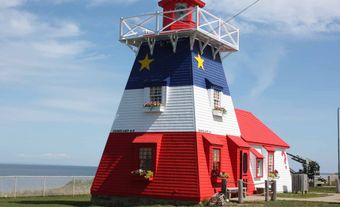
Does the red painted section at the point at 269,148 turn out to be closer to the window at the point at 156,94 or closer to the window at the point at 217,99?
the window at the point at 217,99

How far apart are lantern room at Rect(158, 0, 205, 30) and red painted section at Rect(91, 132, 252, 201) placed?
5.52 meters

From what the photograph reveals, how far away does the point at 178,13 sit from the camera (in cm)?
2559

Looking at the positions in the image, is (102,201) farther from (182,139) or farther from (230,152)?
(230,152)

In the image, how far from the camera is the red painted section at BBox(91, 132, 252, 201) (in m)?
22.6

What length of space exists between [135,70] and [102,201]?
684 cm

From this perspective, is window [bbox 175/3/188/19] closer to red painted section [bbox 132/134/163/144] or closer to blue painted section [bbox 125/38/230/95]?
blue painted section [bbox 125/38/230/95]

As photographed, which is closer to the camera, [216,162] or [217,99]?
[216,162]

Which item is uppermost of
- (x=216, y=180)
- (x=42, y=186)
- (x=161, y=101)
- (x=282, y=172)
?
(x=161, y=101)

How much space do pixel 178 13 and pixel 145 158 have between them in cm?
756

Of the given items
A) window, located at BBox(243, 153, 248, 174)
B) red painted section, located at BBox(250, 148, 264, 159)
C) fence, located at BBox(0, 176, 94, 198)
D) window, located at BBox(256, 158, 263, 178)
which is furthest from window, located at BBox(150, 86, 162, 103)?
fence, located at BBox(0, 176, 94, 198)

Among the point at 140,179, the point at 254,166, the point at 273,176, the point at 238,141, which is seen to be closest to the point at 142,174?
the point at 140,179

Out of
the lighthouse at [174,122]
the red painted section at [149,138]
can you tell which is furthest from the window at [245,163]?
the red painted section at [149,138]

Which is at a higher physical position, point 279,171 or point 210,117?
point 210,117

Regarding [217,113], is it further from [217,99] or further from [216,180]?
[216,180]
